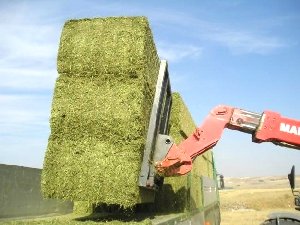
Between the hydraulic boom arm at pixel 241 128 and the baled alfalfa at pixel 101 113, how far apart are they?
1.10 metres

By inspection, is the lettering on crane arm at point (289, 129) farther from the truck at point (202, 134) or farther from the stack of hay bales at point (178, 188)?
the stack of hay bales at point (178, 188)

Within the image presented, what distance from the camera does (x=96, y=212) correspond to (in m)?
6.77

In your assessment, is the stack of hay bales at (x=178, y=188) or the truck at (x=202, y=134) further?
the stack of hay bales at (x=178, y=188)

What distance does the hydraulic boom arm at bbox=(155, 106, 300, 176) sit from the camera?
6.43 meters

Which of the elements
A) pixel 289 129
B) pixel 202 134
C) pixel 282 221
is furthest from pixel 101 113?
pixel 282 221

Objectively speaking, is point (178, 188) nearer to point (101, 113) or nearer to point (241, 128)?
point (241, 128)

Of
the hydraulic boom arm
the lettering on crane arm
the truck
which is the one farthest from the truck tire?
the lettering on crane arm

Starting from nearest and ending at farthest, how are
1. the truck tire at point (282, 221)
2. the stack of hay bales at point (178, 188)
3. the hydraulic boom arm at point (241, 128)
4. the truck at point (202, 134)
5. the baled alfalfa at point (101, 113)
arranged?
the baled alfalfa at point (101, 113) < the truck at point (202, 134) < the hydraulic boom arm at point (241, 128) < the truck tire at point (282, 221) < the stack of hay bales at point (178, 188)

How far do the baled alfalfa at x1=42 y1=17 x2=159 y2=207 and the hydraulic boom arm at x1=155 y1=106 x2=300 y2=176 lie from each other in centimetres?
110

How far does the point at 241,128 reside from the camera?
667 cm

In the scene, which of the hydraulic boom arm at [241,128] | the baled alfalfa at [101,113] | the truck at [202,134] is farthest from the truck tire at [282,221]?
the baled alfalfa at [101,113]

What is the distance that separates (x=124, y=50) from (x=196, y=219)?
3.73 m

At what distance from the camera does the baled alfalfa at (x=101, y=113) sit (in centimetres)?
527

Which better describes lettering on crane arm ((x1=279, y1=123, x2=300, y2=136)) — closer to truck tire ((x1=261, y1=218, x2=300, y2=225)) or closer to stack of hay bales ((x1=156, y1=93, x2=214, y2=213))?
truck tire ((x1=261, y1=218, x2=300, y2=225))
